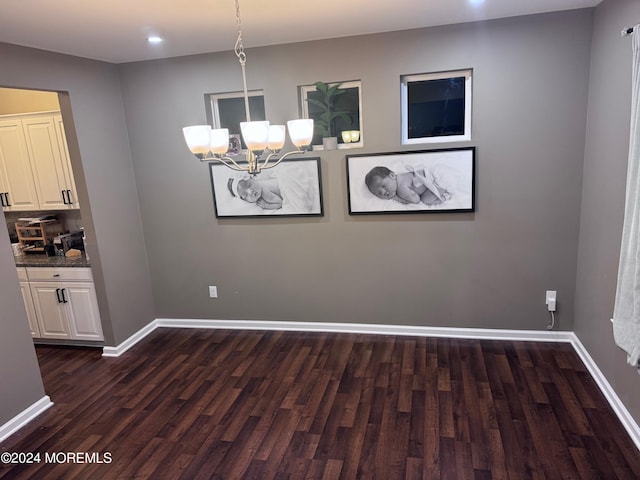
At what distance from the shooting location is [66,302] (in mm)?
3801

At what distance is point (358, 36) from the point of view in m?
3.36

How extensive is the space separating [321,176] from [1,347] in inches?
103

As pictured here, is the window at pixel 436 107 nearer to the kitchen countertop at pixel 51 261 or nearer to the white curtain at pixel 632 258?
the white curtain at pixel 632 258

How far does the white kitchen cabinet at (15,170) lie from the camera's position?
3.79m

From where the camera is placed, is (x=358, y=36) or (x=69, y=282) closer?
(x=358, y=36)

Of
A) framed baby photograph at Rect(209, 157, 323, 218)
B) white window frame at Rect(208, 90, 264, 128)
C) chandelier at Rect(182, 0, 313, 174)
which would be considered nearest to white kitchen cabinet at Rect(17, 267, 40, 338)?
framed baby photograph at Rect(209, 157, 323, 218)

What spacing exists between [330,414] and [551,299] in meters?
2.05

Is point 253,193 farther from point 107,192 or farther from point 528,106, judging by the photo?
point 528,106

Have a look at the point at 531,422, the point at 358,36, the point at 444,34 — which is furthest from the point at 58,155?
the point at 531,422

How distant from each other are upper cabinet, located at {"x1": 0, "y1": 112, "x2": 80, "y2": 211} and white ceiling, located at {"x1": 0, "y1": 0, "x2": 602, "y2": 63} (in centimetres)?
85

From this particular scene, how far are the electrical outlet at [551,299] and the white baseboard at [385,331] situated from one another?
0.22m

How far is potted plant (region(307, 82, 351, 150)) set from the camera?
351cm

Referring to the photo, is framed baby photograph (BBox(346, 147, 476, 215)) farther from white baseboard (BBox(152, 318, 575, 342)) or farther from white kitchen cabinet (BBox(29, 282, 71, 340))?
white kitchen cabinet (BBox(29, 282, 71, 340))

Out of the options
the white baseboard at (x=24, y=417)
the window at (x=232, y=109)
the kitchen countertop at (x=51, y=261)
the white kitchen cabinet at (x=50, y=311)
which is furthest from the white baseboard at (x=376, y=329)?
the window at (x=232, y=109)
